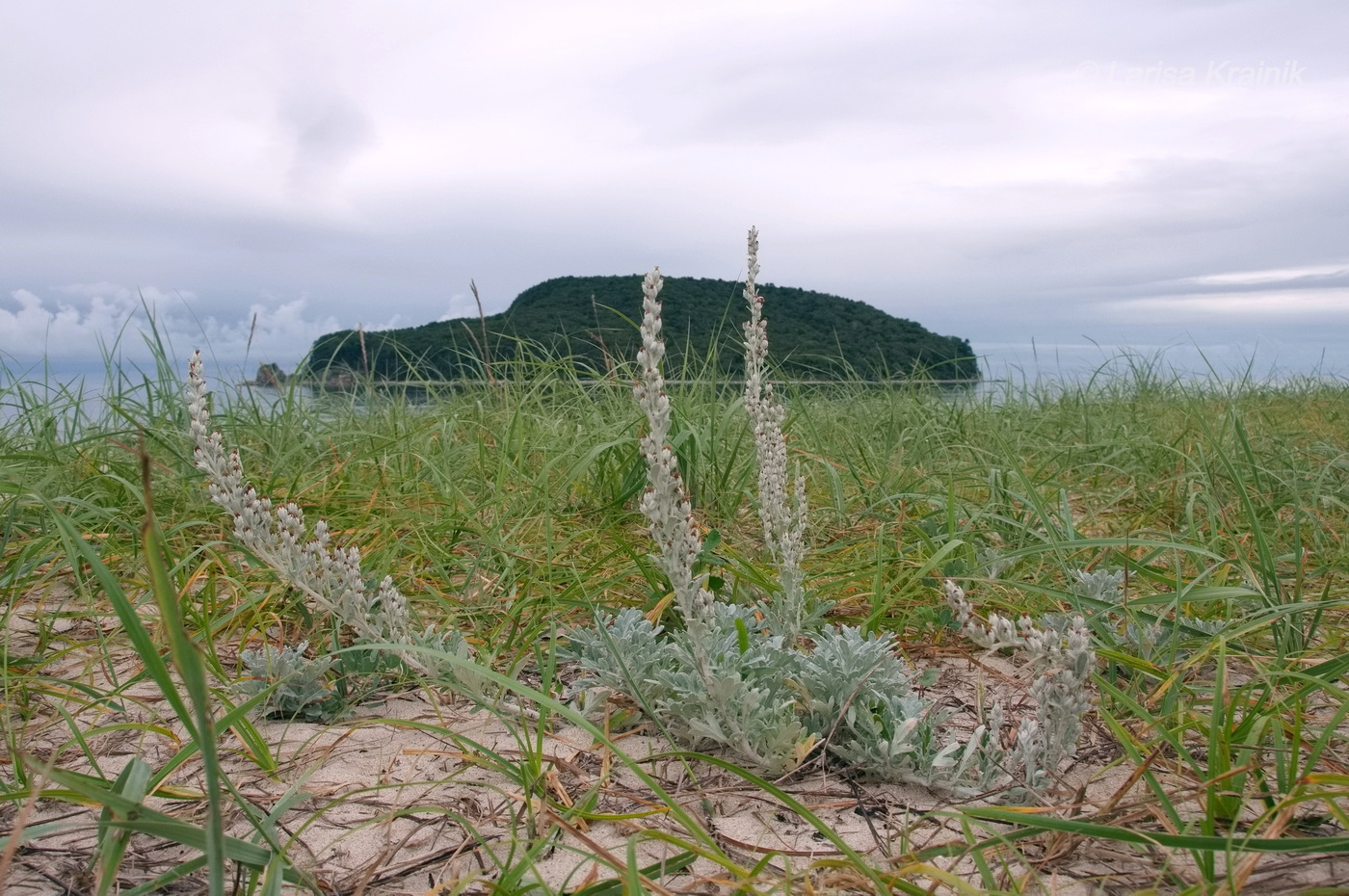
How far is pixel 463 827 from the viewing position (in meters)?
1.91

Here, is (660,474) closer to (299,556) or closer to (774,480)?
(774,480)

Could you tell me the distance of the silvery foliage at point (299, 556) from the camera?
205 centimetres

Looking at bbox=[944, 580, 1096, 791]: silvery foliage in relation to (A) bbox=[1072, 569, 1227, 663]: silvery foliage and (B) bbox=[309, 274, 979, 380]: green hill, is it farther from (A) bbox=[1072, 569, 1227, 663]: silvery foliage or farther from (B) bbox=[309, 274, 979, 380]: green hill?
(B) bbox=[309, 274, 979, 380]: green hill

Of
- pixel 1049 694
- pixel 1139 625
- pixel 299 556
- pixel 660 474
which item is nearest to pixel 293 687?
pixel 299 556

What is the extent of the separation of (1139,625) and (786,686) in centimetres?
113

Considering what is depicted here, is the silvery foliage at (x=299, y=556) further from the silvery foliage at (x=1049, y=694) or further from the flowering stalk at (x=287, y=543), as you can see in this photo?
the silvery foliage at (x=1049, y=694)

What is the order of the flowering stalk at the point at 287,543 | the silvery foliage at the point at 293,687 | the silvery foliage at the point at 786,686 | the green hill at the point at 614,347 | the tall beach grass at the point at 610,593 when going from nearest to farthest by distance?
the tall beach grass at the point at 610,593 → the silvery foliage at the point at 786,686 → the flowering stalk at the point at 287,543 → the silvery foliage at the point at 293,687 → the green hill at the point at 614,347

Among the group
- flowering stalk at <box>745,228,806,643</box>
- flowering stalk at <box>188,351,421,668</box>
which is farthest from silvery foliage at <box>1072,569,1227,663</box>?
flowering stalk at <box>188,351,421,668</box>

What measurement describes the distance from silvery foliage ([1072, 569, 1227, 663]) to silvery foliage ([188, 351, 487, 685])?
1.95 metres

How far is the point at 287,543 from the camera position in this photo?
2.16 meters

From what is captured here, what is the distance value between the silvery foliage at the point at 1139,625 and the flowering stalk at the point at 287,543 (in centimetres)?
213

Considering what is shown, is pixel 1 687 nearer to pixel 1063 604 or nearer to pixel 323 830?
pixel 323 830

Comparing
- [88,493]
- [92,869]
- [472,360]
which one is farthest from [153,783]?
[472,360]

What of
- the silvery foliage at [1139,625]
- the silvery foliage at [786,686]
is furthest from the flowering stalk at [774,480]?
the silvery foliage at [1139,625]
